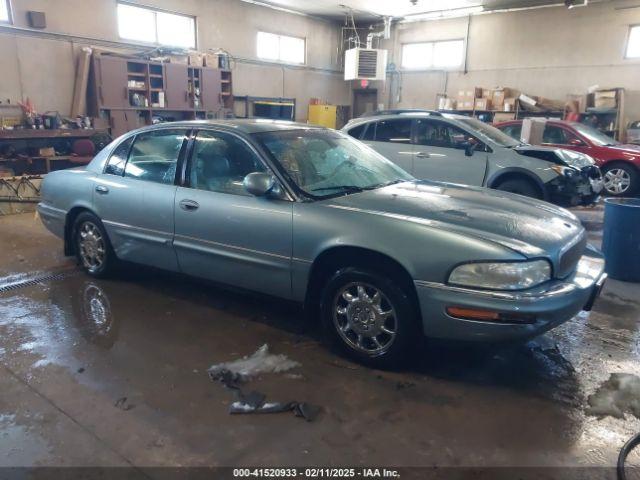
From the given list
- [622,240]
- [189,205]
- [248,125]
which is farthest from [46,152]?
[622,240]

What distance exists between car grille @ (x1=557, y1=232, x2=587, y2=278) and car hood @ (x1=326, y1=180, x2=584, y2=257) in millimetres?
45

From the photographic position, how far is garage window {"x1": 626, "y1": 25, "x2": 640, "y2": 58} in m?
11.0

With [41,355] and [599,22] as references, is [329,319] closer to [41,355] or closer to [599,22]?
[41,355]

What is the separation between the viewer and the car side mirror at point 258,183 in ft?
9.46

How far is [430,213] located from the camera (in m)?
2.74

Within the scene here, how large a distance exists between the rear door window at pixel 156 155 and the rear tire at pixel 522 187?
14.4ft

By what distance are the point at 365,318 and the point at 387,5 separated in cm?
1150

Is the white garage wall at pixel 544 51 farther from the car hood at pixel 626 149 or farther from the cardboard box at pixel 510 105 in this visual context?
the car hood at pixel 626 149

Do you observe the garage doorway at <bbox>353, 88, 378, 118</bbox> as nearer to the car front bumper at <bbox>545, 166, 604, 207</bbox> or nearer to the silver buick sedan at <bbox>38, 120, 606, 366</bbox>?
the car front bumper at <bbox>545, 166, 604, 207</bbox>

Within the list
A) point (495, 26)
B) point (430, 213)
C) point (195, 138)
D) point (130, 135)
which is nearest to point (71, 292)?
point (130, 135)

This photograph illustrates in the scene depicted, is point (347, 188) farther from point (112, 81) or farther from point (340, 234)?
point (112, 81)

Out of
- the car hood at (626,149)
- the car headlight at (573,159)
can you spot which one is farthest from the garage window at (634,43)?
Result: the car headlight at (573,159)

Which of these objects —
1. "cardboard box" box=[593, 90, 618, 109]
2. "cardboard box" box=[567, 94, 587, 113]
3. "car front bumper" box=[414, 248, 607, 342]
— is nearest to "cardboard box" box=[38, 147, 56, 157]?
"car front bumper" box=[414, 248, 607, 342]

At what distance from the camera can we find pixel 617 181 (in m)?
8.55
